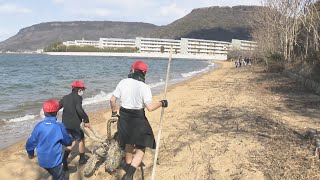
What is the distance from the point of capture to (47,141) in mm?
4812

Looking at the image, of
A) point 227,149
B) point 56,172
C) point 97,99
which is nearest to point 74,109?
point 56,172

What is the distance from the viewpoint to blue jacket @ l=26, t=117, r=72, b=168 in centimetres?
477

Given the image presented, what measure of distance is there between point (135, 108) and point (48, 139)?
47.7 inches

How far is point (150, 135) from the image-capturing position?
212 inches

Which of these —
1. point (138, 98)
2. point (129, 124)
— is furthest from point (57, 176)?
point (138, 98)

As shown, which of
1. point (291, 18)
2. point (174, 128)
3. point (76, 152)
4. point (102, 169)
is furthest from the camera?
point (291, 18)

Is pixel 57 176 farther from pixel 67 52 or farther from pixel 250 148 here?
pixel 67 52

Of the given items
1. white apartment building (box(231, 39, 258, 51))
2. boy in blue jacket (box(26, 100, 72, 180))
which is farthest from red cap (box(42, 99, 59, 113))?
white apartment building (box(231, 39, 258, 51))

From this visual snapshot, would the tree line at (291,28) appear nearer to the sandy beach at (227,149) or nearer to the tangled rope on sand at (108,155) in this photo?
the sandy beach at (227,149)

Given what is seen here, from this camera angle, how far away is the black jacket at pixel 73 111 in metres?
6.45

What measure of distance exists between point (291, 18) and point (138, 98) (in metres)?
23.5

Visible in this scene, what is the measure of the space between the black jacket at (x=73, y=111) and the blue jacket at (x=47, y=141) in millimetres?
1546

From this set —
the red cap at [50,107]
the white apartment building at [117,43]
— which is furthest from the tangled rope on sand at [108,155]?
the white apartment building at [117,43]

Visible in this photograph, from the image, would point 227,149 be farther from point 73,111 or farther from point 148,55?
point 148,55
